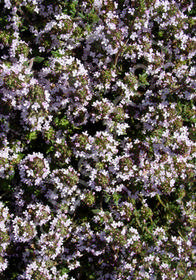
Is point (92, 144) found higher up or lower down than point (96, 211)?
higher up

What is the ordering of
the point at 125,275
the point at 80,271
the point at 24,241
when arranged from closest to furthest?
the point at 24,241, the point at 125,275, the point at 80,271

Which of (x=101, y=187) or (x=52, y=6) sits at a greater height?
(x=52, y=6)

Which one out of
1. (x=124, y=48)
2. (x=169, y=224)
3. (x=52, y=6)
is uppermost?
(x=52, y=6)

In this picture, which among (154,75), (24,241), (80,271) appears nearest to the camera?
(24,241)

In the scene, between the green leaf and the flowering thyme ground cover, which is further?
the green leaf

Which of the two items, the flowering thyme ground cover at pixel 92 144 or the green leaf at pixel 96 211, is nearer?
the flowering thyme ground cover at pixel 92 144

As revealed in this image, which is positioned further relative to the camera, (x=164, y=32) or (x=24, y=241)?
(x=164, y=32)

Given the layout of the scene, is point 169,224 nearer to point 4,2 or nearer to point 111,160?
point 111,160

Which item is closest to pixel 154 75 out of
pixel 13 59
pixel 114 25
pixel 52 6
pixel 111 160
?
pixel 114 25
